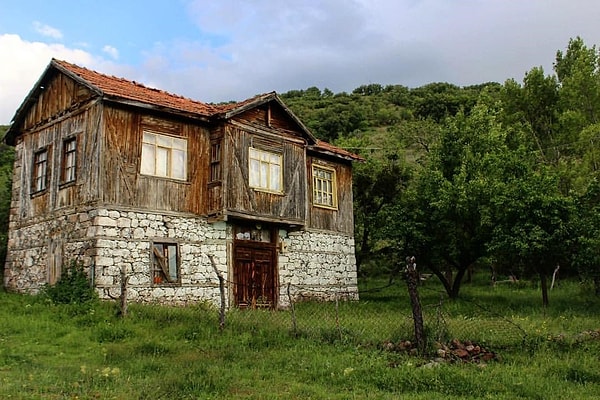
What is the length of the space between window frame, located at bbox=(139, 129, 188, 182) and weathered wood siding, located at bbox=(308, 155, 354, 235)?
19.3 feet

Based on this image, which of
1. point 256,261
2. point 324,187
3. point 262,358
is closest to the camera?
point 262,358

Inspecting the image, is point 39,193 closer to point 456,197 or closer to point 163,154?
point 163,154

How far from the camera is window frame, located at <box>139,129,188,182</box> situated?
1769cm

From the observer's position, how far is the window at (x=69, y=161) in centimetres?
1800

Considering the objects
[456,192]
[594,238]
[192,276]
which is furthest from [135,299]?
[594,238]

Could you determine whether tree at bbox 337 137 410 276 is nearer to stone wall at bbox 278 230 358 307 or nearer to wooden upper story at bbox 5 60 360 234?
stone wall at bbox 278 230 358 307

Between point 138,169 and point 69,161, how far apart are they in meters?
2.53

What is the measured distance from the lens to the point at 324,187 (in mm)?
23594

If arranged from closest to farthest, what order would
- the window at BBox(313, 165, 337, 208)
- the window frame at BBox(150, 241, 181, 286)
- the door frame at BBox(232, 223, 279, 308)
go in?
the window frame at BBox(150, 241, 181, 286) → the door frame at BBox(232, 223, 279, 308) → the window at BBox(313, 165, 337, 208)

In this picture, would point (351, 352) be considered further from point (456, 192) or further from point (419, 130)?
point (419, 130)

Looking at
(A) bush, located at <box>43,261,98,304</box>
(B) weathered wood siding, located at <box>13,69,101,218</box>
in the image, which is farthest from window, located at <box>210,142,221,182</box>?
(A) bush, located at <box>43,261,98,304</box>

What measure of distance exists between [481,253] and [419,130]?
604 inches

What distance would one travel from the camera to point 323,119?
52.6 metres

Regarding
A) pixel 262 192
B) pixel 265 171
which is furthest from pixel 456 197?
pixel 262 192
